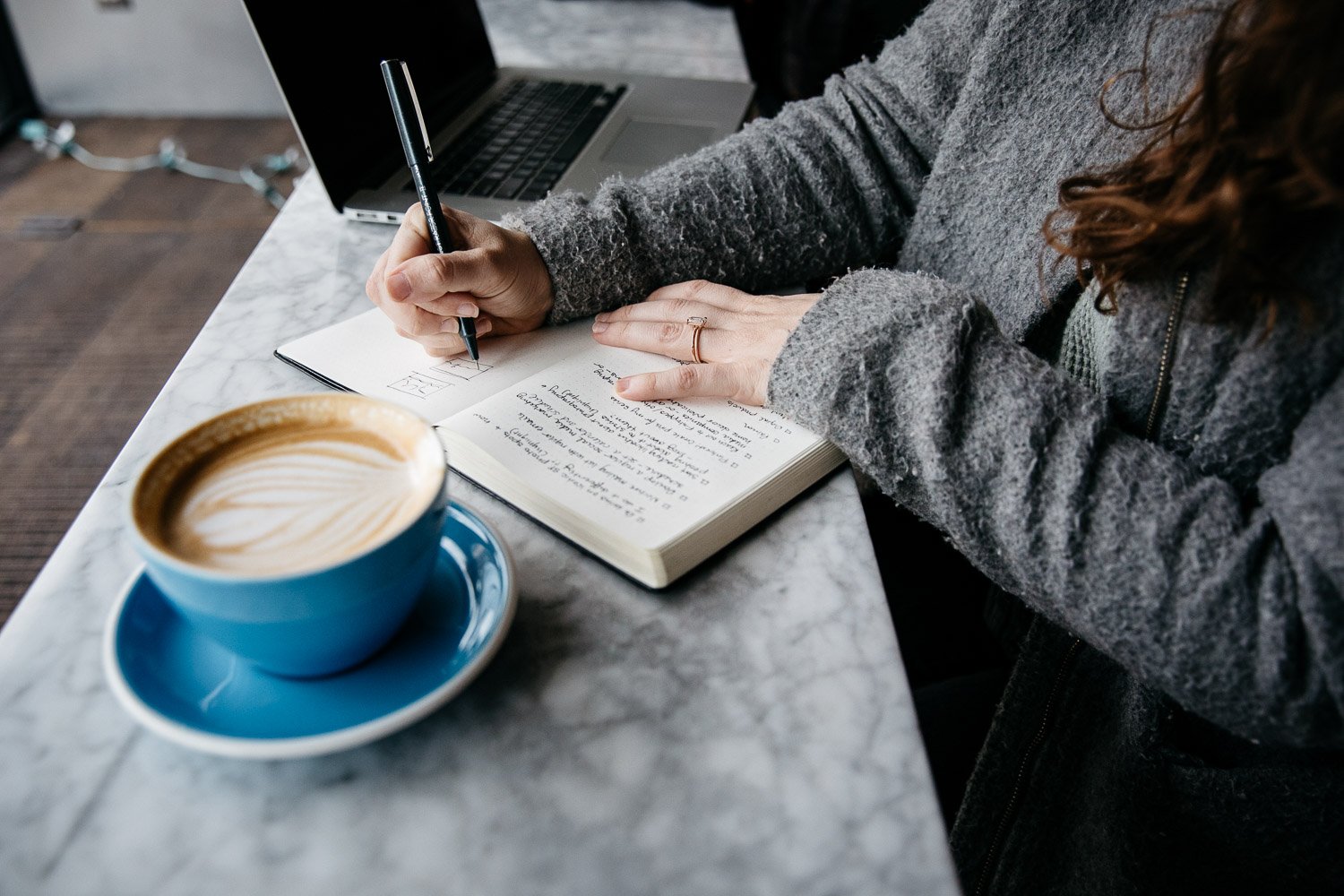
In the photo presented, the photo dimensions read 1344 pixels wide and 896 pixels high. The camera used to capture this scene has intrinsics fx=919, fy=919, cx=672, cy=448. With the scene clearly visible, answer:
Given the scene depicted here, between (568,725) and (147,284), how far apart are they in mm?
2232

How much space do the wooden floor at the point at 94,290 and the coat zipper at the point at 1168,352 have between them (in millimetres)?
1636

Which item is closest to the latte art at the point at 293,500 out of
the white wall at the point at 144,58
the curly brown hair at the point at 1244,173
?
the curly brown hair at the point at 1244,173

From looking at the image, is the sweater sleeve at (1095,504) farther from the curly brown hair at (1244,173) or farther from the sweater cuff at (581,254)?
the sweater cuff at (581,254)

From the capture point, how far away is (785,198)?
807 mm

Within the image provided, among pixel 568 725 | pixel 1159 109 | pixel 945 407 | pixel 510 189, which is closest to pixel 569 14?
pixel 510 189

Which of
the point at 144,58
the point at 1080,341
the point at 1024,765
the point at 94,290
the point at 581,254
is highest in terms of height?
the point at 144,58

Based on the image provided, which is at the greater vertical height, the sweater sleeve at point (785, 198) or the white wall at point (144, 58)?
the white wall at point (144, 58)

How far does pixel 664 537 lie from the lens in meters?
0.51

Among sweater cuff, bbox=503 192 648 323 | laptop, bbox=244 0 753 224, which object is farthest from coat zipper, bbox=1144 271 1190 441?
laptop, bbox=244 0 753 224

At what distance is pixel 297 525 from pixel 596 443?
8.4 inches

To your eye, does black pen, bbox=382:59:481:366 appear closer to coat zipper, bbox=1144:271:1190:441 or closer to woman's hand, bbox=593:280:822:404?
woman's hand, bbox=593:280:822:404

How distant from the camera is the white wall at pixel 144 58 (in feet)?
9.09

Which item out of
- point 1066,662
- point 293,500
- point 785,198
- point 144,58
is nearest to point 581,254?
point 785,198

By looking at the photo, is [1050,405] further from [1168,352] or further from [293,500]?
[293,500]
